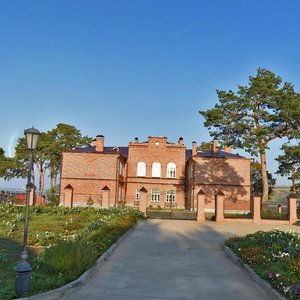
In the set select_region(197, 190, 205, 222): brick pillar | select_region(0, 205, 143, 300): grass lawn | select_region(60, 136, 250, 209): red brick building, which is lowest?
select_region(0, 205, 143, 300): grass lawn

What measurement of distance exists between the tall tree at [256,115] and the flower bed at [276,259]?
2185 centimetres

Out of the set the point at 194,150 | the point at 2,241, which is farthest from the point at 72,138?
the point at 2,241

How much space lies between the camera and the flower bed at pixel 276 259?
22.1 feet

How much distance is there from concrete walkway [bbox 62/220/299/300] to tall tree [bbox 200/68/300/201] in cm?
2248

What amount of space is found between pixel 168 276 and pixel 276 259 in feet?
8.76

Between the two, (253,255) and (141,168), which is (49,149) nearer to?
(141,168)

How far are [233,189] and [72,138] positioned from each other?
26.4 meters

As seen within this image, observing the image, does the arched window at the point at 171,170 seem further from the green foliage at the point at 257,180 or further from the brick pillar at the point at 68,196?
the brick pillar at the point at 68,196

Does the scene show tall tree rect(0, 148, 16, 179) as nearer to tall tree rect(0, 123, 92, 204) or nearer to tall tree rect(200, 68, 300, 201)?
tall tree rect(0, 123, 92, 204)

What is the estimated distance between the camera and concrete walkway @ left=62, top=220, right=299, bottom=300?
269 inches

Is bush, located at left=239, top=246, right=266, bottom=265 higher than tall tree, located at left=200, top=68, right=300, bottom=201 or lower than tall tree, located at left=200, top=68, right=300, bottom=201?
lower

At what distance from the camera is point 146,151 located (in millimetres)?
47594

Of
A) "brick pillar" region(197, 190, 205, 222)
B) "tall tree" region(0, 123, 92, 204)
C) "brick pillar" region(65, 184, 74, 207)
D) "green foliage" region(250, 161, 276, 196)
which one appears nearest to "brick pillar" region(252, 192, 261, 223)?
"brick pillar" region(197, 190, 205, 222)

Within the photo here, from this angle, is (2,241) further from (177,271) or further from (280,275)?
(280,275)
